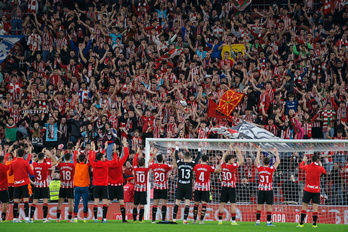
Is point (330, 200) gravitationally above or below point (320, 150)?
below

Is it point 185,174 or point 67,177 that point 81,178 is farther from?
point 185,174

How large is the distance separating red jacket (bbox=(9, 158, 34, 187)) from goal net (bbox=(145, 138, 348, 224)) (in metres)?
3.48

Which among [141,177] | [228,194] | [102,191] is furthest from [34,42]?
[228,194]

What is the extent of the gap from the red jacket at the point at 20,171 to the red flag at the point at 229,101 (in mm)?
7468

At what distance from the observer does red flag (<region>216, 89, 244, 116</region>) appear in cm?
2256

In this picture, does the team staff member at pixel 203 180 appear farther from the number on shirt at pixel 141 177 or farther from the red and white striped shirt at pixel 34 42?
the red and white striped shirt at pixel 34 42

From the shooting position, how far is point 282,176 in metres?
20.1

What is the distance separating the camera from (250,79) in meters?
23.7

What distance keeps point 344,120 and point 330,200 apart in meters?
3.57

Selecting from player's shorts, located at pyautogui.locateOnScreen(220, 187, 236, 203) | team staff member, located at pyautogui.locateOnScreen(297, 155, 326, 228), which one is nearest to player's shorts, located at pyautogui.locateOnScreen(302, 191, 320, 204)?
team staff member, located at pyautogui.locateOnScreen(297, 155, 326, 228)

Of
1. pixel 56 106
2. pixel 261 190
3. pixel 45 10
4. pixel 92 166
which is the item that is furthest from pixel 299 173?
pixel 45 10

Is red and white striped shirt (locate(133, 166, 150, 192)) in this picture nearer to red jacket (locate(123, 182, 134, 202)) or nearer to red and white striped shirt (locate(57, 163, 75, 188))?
red and white striped shirt (locate(57, 163, 75, 188))

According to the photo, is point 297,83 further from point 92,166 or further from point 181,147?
point 92,166

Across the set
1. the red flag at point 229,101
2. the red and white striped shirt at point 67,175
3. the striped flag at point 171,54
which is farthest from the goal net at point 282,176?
the striped flag at point 171,54
